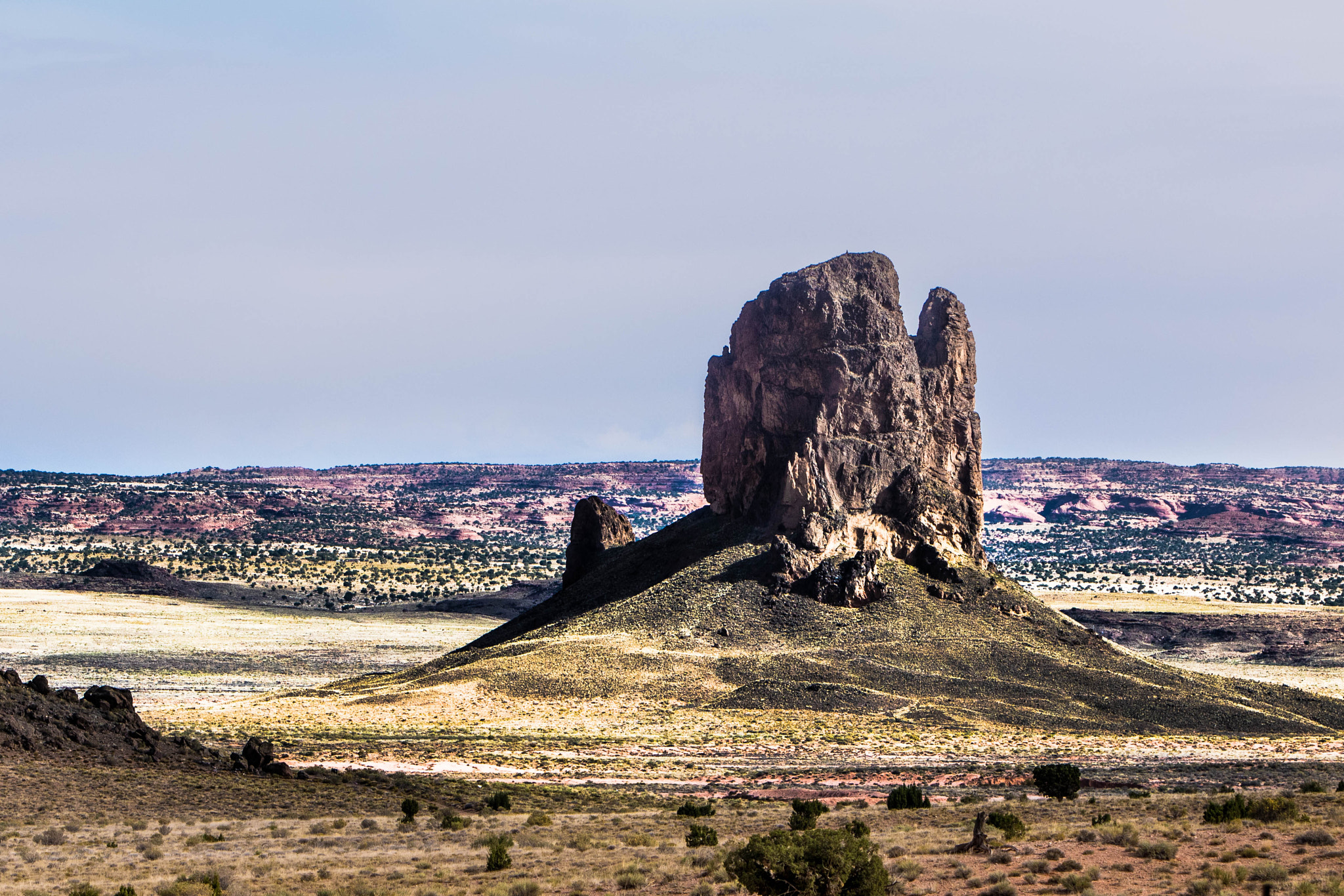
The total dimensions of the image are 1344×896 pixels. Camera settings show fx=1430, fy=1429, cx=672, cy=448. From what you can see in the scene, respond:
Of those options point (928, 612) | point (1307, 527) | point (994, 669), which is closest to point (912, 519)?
point (928, 612)

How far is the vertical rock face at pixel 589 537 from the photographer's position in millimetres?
79000

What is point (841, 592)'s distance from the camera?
63.4 metres

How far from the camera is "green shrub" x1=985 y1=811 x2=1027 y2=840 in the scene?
26.1 m

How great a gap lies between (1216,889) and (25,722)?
91.4 ft

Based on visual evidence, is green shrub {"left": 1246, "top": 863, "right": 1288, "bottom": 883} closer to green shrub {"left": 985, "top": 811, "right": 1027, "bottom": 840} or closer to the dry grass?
the dry grass

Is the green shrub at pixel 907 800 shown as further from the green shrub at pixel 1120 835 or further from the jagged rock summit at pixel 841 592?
the jagged rock summit at pixel 841 592

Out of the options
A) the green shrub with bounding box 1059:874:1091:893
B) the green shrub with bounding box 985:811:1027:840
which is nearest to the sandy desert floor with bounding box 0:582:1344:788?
the green shrub with bounding box 985:811:1027:840

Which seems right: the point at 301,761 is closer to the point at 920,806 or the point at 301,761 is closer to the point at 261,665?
the point at 920,806

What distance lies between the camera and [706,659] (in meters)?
59.8

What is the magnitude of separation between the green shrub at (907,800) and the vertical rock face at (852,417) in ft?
99.3

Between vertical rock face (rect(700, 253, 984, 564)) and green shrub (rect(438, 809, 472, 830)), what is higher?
vertical rock face (rect(700, 253, 984, 564))

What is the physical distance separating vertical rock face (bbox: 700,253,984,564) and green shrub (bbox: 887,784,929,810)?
3026cm

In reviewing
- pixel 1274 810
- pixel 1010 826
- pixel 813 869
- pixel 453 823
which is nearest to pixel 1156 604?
pixel 1274 810

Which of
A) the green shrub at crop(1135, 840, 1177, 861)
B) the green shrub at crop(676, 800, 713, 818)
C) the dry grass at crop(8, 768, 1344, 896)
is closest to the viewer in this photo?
the dry grass at crop(8, 768, 1344, 896)
